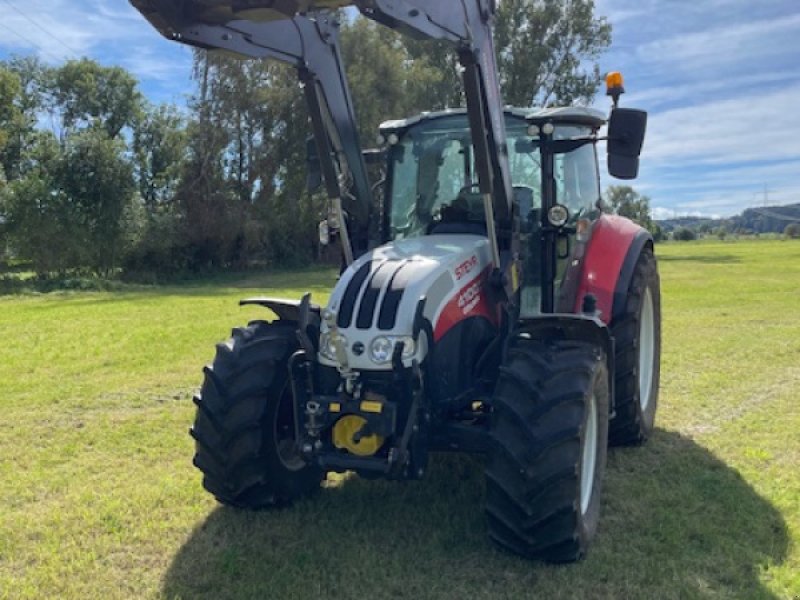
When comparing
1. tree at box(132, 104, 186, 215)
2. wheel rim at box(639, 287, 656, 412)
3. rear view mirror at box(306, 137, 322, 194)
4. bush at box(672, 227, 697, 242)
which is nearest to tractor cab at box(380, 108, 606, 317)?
rear view mirror at box(306, 137, 322, 194)

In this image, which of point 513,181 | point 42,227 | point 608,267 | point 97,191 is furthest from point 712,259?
point 513,181

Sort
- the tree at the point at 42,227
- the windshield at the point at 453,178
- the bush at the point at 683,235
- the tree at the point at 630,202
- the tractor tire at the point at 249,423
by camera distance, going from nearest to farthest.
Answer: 1. the tractor tire at the point at 249,423
2. the windshield at the point at 453,178
3. the tree at the point at 42,227
4. the tree at the point at 630,202
5. the bush at the point at 683,235

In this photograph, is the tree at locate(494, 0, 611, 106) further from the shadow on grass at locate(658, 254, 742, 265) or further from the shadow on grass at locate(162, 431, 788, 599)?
the shadow on grass at locate(162, 431, 788, 599)

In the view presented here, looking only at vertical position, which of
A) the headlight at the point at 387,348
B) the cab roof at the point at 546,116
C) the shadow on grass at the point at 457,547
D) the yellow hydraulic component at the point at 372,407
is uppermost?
the cab roof at the point at 546,116

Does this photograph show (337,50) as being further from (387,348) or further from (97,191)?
(97,191)

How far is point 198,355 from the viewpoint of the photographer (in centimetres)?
952

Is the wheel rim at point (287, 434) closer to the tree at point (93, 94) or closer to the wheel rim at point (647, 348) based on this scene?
the wheel rim at point (647, 348)

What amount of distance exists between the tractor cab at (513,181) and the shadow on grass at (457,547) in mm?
1330

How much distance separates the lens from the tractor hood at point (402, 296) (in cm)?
367

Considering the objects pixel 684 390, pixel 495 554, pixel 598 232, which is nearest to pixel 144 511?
pixel 495 554

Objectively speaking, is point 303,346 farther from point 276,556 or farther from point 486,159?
point 486,159

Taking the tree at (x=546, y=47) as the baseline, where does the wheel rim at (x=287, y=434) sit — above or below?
below

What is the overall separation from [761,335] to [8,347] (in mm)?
10323

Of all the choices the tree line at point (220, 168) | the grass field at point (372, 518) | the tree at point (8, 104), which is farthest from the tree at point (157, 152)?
the grass field at point (372, 518)
